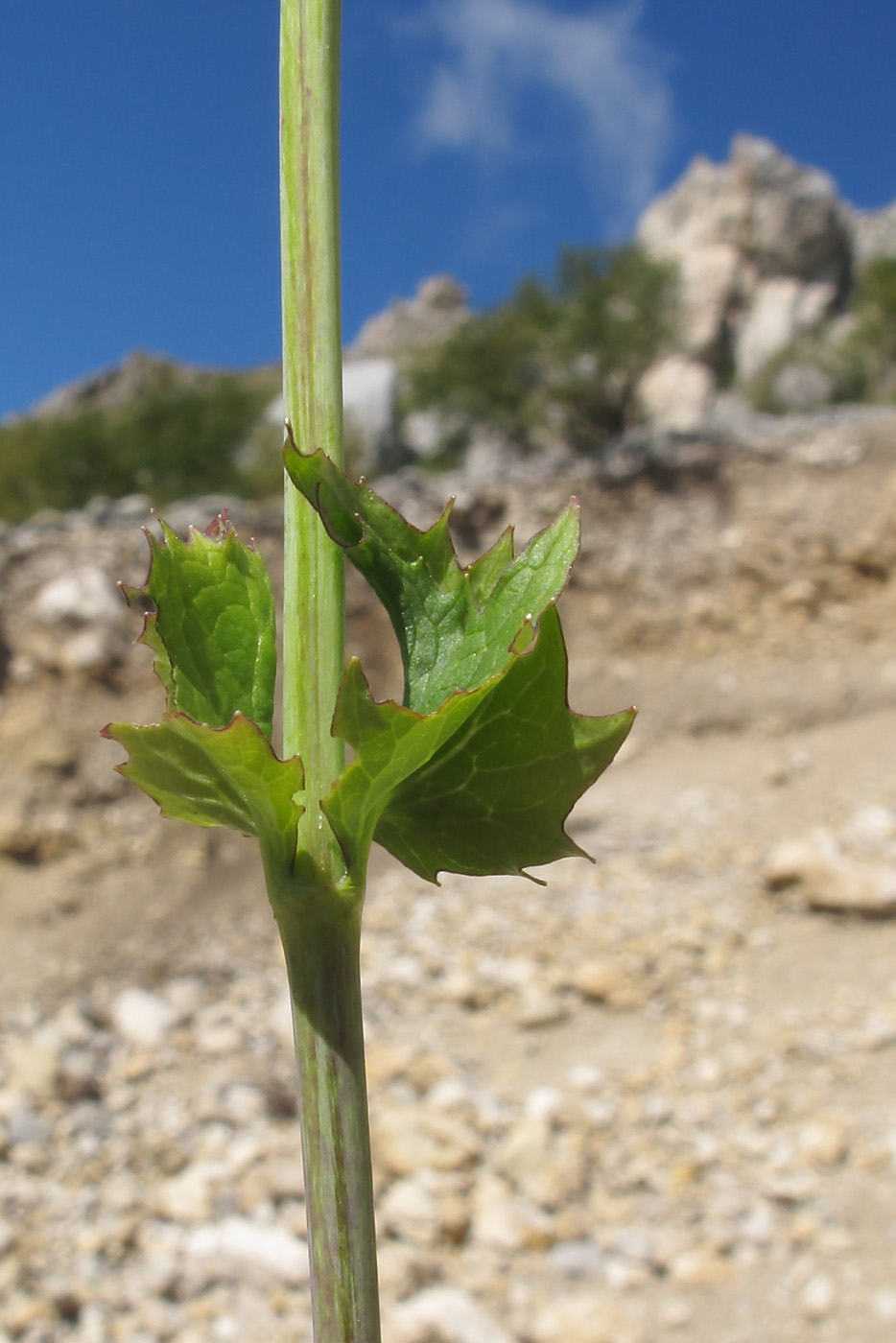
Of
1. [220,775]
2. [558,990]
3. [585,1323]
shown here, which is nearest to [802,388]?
[558,990]

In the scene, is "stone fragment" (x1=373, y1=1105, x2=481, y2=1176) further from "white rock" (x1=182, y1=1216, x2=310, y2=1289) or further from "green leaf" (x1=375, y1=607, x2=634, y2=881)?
"green leaf" (x1=375, y1=607, x2=634, y2=881)

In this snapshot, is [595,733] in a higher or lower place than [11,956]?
lower

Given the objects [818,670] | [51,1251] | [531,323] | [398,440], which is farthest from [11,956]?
[398,440]

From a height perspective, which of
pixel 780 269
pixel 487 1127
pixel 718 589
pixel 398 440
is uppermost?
pixel 780 269

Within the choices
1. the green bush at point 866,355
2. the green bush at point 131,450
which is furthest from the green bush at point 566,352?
the green bush at point 866,355

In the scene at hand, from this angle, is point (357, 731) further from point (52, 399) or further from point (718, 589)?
point (52, 399)

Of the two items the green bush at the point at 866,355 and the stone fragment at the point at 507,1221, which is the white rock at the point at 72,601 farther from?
the green bush at the point at 866,355

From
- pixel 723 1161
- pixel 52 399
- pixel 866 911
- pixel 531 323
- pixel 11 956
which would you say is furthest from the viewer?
pixel 52 399
